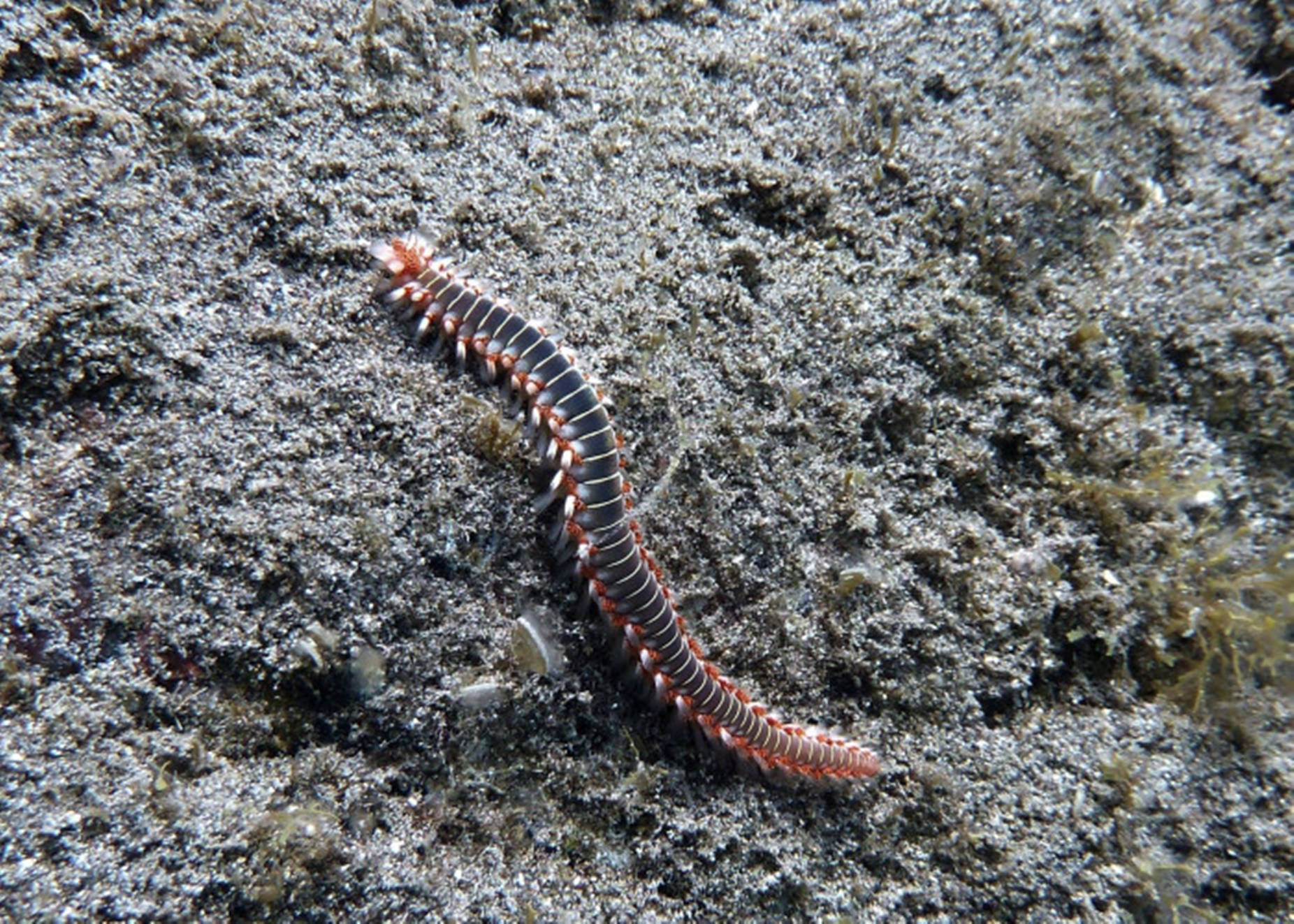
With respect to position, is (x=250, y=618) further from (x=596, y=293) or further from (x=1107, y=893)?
(x=1107, y=893)

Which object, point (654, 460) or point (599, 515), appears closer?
point (599, 515)

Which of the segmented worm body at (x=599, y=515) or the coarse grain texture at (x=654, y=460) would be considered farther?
the segmented worm body at (x=599, y=515)

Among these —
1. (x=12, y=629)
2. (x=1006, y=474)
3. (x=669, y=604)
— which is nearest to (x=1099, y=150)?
(x=1006, y=474)

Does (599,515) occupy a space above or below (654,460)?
below

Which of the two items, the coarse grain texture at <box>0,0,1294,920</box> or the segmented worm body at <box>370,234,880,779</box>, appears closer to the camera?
the coarse grain texture at <box>0,0,1294,920</box>
